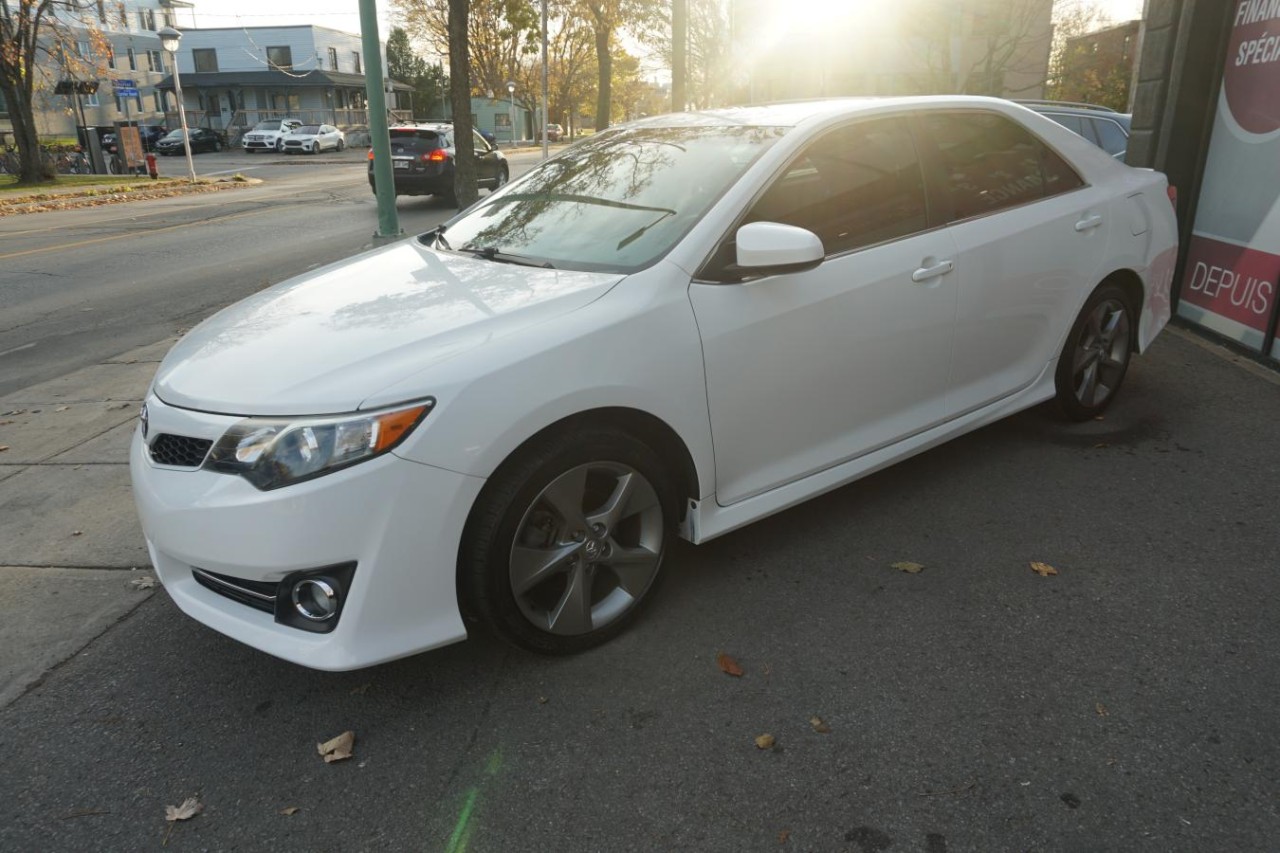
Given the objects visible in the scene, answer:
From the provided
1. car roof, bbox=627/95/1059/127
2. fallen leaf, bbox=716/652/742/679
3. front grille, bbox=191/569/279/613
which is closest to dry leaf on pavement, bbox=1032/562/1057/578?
fallen leaf, bbox=716/652/742/679

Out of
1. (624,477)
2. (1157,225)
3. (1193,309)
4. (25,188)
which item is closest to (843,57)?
(25,188)

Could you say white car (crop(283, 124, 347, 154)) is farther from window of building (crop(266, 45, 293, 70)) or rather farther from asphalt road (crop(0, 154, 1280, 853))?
asphalt road (crop(0, 154, 1280, 853))

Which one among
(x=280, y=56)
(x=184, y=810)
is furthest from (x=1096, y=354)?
(x=280, y=56)

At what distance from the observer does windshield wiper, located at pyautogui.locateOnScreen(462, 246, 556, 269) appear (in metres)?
3.49

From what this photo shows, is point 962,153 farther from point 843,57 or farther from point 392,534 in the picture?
point 843,57

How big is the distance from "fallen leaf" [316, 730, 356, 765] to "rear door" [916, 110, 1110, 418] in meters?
2.76

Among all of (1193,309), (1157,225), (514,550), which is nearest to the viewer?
(514,550)

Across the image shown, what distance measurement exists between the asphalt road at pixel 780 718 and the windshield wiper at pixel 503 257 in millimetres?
1298

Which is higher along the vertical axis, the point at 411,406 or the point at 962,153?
the point at 962,153

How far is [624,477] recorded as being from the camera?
3.04 m

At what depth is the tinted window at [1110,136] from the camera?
9.60m

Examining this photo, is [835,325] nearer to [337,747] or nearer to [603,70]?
[337,747]

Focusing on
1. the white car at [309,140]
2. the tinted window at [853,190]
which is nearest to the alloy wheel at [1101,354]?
the tinted window at [853,190]

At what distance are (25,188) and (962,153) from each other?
1139 inches
